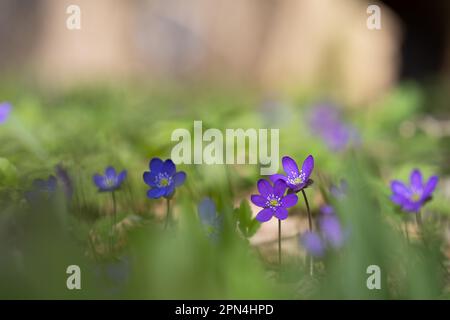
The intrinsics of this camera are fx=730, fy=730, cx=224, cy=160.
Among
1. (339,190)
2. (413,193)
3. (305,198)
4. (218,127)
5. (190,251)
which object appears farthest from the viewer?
(218,127)

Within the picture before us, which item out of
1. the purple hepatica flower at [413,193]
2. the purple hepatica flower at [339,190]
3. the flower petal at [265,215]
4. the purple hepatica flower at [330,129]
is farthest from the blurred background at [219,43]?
the flower petal at [265,215]

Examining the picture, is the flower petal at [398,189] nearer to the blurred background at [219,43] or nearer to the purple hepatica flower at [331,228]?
the purple hepatica flower at [331,228]

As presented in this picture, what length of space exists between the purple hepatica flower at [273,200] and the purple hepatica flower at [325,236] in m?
0.05

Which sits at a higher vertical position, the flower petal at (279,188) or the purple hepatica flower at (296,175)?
the purple hepatica flower at (296,175)

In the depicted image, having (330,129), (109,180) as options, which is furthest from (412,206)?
(330,129)

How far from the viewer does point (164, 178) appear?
3.04 feet

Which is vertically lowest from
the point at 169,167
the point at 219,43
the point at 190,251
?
the point at 190,251

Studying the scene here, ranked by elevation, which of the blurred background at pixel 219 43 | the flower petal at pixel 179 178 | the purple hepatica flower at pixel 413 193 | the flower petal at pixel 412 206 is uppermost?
the blurred background at pixel 219 43

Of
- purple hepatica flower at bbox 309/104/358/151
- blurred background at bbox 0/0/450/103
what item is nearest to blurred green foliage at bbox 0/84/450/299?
purple hepatica flower at bbox 309/104/358/151

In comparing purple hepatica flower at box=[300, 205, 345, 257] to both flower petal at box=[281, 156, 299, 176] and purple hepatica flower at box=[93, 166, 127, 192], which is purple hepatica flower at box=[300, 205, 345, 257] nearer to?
flower petal at box=[281, 156, 299, 176]

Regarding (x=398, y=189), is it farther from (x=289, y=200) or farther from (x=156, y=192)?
(x=156, y=192)

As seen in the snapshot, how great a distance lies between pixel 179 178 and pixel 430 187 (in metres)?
0.34

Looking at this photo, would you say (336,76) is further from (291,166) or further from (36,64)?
(291,166)

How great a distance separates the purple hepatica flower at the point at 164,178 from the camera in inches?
35.6
